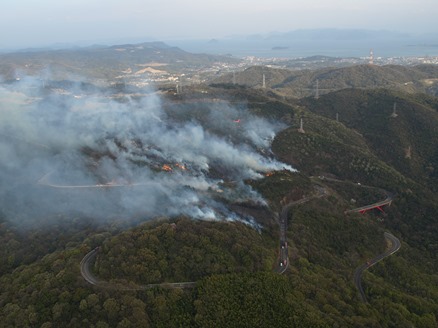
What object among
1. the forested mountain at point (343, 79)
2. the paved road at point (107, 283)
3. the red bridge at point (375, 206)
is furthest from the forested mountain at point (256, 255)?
the forested mountain at point (343, 79)

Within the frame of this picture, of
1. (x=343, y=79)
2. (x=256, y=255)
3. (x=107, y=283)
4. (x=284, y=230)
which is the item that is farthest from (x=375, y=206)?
(x=343, y=79)

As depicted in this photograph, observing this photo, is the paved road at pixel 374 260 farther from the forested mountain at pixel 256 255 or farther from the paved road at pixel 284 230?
the paved road at pixel 284 230

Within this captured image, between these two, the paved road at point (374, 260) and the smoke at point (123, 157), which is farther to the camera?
the smoke at point (123, 157)

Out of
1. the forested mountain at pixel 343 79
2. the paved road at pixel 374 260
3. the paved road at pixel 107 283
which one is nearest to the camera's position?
the paved road at pixel 107 283

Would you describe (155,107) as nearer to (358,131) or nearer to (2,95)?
(2,95)

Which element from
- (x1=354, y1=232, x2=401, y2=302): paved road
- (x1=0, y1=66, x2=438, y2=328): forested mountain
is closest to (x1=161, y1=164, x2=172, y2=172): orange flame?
(x1=0, y1=66, x2=438, y2=328): forested mountain

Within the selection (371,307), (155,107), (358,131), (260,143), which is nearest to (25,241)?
(371,307)
